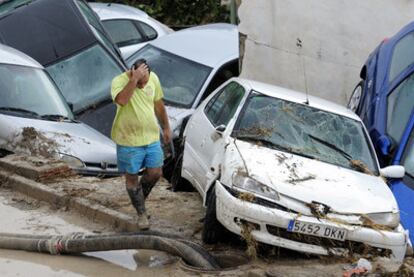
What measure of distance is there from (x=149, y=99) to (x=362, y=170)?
6.69 ft

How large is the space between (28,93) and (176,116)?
2.09m

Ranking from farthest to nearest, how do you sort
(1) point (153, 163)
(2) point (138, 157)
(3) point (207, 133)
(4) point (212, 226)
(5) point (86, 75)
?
(5) point (86, 75) → (3) point (207, 133) → (1) point (153, 163) → (2) point (138, 157) → (4) point (212, 226)

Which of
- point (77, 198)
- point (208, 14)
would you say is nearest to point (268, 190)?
point (77, 198)

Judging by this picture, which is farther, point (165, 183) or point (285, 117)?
point (165, 183)

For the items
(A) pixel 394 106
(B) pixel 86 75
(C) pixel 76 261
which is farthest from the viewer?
(B) pixel 86 75

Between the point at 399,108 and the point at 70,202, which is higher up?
the point at 399,108

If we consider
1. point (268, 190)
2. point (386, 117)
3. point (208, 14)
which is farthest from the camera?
point (208, 14)

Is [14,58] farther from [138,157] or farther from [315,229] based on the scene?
[315,229]

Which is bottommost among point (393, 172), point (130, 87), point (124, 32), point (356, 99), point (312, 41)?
point (124, 32)

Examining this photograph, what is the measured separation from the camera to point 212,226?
7.24 meters

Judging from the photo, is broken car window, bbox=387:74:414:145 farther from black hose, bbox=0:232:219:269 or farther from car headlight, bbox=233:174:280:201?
black hose, bbox=0:232:219:269

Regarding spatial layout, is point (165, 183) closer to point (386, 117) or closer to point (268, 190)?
point (386, 117)

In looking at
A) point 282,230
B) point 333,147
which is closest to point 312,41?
point 333,147

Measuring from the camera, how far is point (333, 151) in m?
7.97
